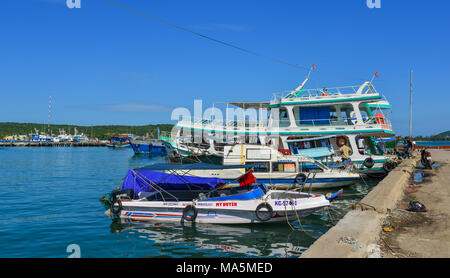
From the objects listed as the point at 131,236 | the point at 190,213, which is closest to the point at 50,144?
the point at 131,236

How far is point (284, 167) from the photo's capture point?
783 inches

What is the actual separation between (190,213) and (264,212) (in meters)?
2.90

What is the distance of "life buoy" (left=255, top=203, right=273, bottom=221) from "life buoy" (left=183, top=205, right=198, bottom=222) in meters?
2.42

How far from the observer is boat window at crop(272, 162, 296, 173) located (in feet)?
64.7

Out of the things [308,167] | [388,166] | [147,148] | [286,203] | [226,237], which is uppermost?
[147,148]

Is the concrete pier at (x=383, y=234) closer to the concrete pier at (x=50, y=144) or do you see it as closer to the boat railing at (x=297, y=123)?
the boat railing at (x=297, y=123)

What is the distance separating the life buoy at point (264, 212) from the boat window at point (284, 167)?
841cm

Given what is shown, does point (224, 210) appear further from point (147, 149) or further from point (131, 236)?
point (147, 149)

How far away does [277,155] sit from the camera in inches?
787

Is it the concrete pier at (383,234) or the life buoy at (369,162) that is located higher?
the life buoy at (369,162)

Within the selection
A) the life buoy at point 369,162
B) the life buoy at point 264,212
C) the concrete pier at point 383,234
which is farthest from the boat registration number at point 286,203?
the life buoy at point 369,162

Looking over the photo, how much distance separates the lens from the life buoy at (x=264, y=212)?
11.6 meters

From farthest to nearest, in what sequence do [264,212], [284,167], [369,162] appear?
[369,162] < [284,167] < [264,212]

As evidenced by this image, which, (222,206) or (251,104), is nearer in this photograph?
(222,206)
